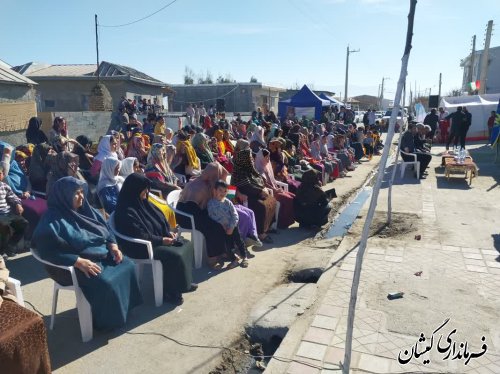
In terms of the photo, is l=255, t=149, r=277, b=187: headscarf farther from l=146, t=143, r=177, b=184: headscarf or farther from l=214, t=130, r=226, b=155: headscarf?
l=214, t=130, r=226, b=155: headscarf

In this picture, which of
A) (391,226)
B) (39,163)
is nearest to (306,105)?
(391,226)

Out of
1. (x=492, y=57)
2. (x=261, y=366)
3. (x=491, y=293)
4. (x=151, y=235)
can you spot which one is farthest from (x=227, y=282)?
(x=492, y=57)

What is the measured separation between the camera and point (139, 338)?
Result: 3.46m

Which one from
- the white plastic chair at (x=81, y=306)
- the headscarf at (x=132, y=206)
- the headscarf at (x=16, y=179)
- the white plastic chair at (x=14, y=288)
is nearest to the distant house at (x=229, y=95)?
the headscarf at (x=16, y=179)

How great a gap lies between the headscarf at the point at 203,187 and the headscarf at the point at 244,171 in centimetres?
121

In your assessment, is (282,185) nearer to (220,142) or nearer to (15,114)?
(220,142)

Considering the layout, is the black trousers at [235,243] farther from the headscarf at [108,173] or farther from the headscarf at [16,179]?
the headscarf at [16,179]

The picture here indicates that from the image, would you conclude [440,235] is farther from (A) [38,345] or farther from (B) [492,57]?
(B) [492,57]

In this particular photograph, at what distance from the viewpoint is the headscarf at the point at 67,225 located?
327 centimetres

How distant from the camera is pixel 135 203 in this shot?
3.98 meters

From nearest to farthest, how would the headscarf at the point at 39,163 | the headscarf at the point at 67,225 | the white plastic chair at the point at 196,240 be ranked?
the headscarf at the point at 67,225 < the white plastic chair at the point at 196,240 < the headscarf at the point at 39,163

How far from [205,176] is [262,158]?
1993 mm

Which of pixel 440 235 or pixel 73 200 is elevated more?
pixel 73 200

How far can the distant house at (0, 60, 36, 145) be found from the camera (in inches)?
424
